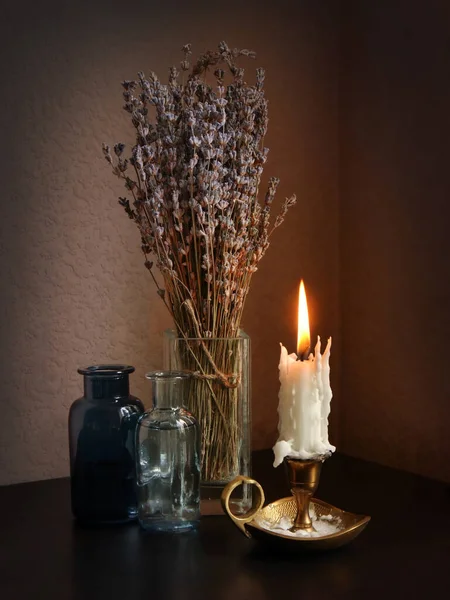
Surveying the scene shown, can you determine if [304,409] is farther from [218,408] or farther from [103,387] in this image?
[103,387]

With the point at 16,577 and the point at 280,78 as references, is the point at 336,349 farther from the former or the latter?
the point at 16,577

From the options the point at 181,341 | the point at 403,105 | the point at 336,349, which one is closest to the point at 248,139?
the point at 181,341

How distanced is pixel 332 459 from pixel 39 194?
2.46 feet

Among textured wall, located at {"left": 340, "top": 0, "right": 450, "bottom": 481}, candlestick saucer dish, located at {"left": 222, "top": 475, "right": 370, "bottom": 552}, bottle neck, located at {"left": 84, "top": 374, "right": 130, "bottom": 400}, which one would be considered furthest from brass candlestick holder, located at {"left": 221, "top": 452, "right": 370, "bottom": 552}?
textured wall, located at {"left": 340, "top": 0, "right": 450, "bottom": 481}

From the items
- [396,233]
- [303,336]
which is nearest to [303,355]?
[303,336]

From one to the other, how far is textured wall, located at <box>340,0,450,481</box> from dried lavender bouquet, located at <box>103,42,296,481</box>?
0.36 metres

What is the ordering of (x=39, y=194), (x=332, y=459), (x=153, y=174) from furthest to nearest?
1. (x=332, y=459)
2. (x=39, y=194)
3. (x=153, y=174)

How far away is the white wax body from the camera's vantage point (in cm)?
95

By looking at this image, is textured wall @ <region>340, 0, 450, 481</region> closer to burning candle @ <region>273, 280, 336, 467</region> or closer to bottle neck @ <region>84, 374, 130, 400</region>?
burning candle @ <region>273, 280, 336, 467</region>

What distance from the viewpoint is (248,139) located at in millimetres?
1117

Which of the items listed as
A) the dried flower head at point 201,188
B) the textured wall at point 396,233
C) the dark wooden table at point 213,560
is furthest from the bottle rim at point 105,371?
the textured wall at point 396,233

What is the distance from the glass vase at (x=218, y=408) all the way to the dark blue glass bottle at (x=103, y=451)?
0.10 meters

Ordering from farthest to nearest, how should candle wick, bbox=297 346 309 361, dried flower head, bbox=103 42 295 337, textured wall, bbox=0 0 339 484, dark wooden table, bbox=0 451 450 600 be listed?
textured wall, bbox=0 0 339 484 < dried flower head, bbox=103 42 295 337 < candle wick, bbox=297 346 309 361 < dark wooden table, bbox=0 451 450 600

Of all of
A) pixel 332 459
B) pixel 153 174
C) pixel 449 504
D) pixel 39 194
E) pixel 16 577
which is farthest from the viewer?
pixel 332 459
